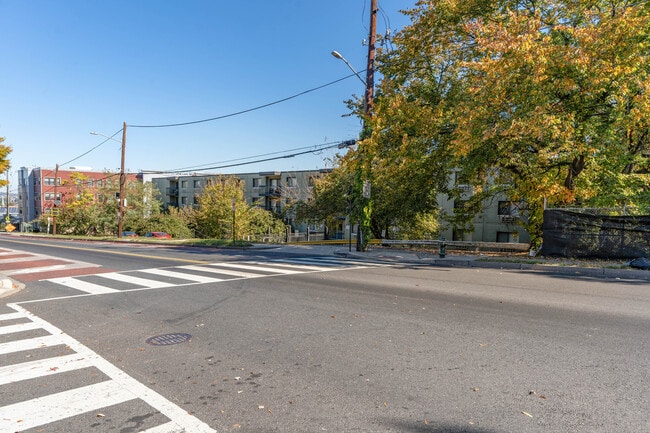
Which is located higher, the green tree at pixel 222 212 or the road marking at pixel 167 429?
the green tree at pixel 222 212

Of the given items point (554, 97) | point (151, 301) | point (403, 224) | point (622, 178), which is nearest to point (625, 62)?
point (554, 97)

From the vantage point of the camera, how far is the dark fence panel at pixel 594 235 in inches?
547

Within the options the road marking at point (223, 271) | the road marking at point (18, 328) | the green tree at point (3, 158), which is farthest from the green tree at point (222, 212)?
the road marking at point (18, 328)

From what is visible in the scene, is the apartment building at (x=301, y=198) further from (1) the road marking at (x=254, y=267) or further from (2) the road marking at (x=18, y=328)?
(2) the road marking at (x=18, y=328)

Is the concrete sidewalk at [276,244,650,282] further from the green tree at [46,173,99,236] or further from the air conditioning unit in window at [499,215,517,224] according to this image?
the green tree at [46,173,99,236]

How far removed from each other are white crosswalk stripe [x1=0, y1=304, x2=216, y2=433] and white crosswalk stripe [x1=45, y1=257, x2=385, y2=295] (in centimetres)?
476

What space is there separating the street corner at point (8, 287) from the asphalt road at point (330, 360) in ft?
1.42

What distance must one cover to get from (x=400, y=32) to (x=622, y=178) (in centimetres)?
1127

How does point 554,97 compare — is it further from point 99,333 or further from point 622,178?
point 99,333

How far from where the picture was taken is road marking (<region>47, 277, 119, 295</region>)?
946 cm

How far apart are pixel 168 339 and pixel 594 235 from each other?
15.2 metres

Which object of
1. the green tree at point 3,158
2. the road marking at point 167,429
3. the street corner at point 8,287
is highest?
the green tree at point 3,158

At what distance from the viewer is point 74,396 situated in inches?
154

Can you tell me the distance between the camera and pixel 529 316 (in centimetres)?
672
